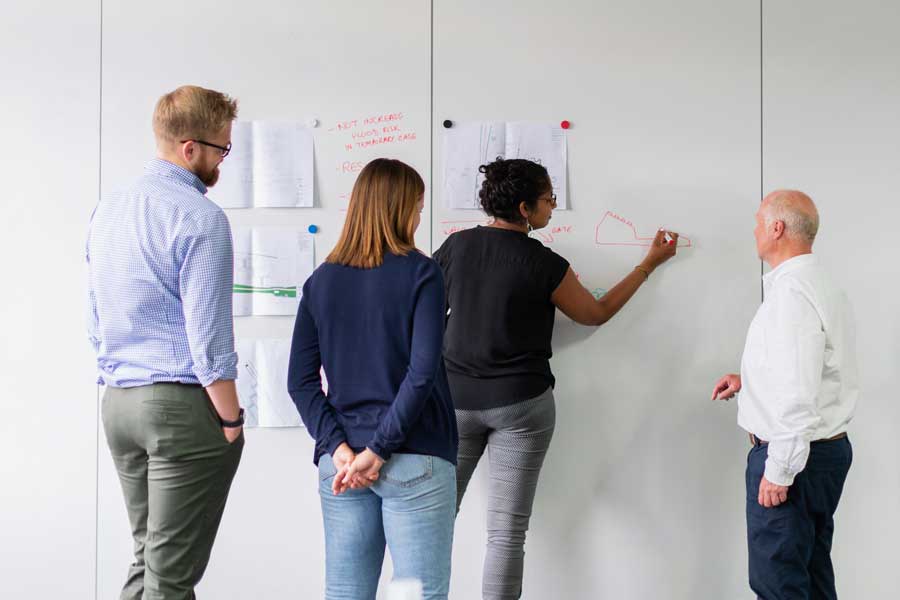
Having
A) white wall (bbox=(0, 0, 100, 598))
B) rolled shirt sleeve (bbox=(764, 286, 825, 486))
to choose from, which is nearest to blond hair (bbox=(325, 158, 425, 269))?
rolled shirt sleeve (bbox=(764, 286, 825, 486))

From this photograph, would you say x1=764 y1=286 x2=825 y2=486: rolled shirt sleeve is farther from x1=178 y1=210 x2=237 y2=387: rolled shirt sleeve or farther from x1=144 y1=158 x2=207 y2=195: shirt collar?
x1=144 y1=158 x2=207 y2=195: shirt collar

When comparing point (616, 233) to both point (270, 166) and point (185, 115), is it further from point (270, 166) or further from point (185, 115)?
point (185, 115)

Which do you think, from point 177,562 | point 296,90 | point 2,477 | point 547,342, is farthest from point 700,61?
point 2,477

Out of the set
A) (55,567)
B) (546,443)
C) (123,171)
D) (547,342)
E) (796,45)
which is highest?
(796,45)

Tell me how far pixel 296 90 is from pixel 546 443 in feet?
4.50

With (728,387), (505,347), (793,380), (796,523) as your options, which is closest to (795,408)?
(793,380)

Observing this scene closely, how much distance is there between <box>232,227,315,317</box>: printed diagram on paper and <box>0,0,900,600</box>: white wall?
0.06m

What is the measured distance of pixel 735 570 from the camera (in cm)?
261

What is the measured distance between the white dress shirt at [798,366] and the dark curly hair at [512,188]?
0.69 m

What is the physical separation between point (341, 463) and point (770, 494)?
104cm

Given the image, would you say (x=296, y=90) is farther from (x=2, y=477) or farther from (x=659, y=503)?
(x=659, y=503)

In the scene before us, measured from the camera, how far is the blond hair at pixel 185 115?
1.67 metres

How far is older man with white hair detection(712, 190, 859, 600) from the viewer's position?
184 cm

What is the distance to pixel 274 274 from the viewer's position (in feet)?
8.43
